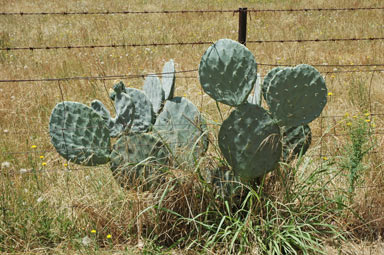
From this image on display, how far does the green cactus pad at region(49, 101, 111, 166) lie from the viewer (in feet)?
9.62

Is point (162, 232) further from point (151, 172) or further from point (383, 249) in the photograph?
point (383, 249)

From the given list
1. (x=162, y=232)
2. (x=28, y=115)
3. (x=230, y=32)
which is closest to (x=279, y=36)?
(x=230, y=32)

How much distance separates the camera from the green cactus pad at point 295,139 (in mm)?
2939

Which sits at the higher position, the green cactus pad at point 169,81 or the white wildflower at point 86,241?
the green cactus pad at point 169,81

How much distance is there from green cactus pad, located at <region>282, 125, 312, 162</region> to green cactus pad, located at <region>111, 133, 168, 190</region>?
78cm

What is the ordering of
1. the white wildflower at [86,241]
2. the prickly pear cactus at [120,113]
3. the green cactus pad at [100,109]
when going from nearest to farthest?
the white wildflower at [86,241] < the prickly pear cactus at [120,113] < the green cactus pad at [100,109]

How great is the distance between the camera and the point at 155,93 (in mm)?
3260

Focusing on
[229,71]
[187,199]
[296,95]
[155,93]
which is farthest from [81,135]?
[296,95]

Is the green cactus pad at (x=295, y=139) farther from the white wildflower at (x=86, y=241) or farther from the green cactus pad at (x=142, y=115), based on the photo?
the white wildflower at (x=86, y=241)

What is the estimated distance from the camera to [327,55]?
6488 millimetres

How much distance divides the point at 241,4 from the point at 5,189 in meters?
9.10

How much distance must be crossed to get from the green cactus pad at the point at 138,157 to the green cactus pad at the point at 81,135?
0.12 metres

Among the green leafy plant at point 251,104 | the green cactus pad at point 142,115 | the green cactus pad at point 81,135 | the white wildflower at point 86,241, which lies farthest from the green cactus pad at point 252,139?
the white wildflower at point 86,241

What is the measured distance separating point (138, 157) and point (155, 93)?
0.58 metres
